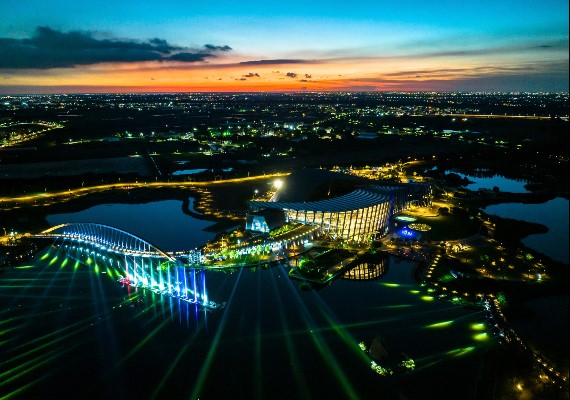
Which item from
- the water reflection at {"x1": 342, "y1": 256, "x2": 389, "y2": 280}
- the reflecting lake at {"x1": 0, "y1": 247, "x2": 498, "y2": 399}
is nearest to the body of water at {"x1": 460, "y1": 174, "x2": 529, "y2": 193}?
the water reflection at {"x1": 342, "y1": 256, "x2": 389, "y2": 280}

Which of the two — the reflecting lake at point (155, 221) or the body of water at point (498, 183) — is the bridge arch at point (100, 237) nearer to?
the reflecting lake at point (155, 221)

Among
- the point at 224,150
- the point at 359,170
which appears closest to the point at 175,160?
the point at 224,150

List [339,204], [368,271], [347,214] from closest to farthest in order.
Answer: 1. [368,271]
2. [347,214]
3. [339,204]

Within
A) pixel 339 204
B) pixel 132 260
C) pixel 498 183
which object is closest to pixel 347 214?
pixel 339 204

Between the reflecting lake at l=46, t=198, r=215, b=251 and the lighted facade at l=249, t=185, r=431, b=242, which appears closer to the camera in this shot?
the lighted facade at l=249, t=185, r=431, b=242

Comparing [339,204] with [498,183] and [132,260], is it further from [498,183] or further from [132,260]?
[498,183]

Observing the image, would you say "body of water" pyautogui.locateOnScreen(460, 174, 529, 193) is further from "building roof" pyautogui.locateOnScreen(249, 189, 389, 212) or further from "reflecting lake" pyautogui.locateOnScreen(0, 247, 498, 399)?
"reflecting lake" pyautogui.locateOnScreen(0, 247, 498, 399)
